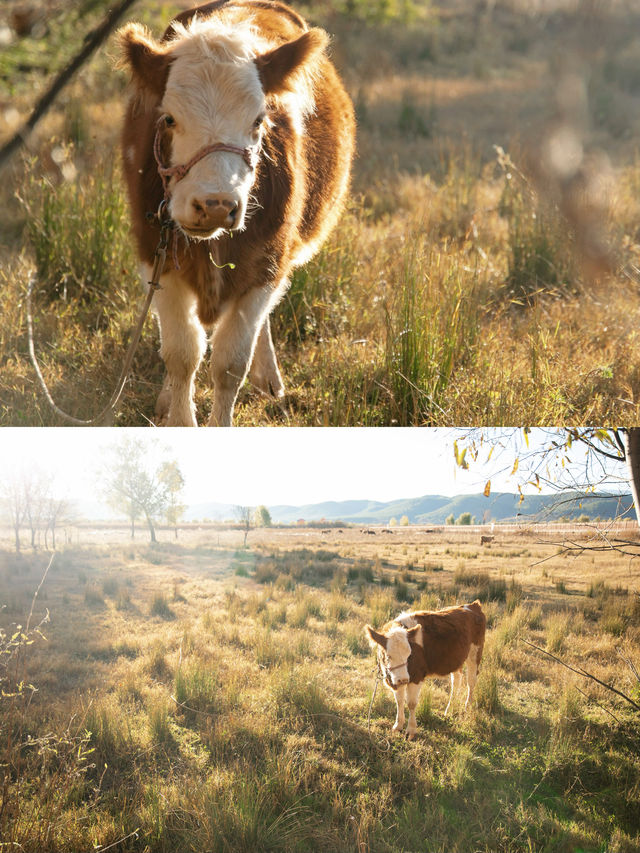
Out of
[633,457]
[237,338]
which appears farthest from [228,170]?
[633,457]

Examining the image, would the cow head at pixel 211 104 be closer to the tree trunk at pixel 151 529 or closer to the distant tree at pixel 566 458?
the tree trunk at pixel 151 529

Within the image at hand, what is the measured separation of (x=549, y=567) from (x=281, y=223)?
1.13 meters

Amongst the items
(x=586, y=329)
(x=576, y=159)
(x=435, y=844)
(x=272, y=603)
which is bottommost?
(x=435, y=844)

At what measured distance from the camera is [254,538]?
1.85 m

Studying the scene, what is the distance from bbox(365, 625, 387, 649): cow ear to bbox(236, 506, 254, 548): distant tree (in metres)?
0.39

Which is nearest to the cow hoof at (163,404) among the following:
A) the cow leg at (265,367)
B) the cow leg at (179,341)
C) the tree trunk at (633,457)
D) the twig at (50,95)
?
the cow leg at (179,341)

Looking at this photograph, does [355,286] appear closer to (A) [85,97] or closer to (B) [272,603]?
(B) [272,603]

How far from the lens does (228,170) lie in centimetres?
126

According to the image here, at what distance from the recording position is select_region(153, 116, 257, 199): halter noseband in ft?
4.23

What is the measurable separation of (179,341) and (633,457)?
127 centimetres

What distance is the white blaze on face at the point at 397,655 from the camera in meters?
1.81

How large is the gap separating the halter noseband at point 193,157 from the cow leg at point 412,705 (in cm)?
132

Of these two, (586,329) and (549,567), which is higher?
(586,329)

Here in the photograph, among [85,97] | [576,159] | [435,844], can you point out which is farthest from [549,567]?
[85,97]
